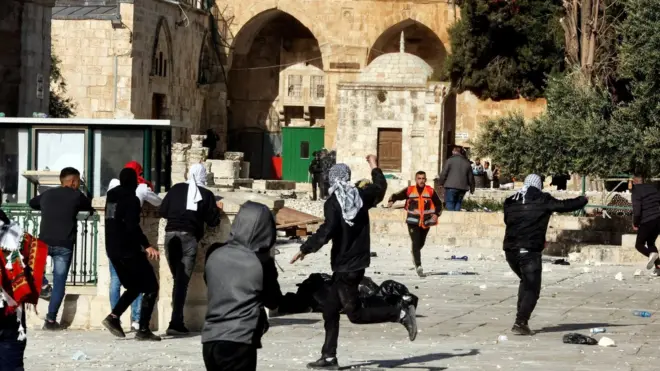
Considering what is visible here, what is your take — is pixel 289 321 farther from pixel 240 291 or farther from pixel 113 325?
pixel 240 291

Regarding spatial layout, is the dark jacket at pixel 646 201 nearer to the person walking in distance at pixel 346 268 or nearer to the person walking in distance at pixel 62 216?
the person walking in distance at pixel 62 216

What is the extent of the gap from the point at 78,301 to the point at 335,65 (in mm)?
39599

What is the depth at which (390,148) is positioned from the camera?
36594 mm

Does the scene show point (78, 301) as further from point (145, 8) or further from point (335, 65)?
point (335, 65)

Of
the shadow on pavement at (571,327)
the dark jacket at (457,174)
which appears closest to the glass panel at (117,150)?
the shadow on pavement at (571,327)

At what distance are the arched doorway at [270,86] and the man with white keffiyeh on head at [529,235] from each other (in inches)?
1619

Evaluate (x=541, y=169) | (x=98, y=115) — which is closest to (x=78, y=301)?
(x=541, y=169)

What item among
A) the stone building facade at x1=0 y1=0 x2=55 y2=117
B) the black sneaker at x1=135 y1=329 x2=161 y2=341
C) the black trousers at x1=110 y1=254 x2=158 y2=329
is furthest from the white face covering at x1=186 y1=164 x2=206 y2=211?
the stone building facade at x1=0 y1=0 x2=55 y2=117

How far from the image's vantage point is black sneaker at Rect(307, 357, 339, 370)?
10531mm

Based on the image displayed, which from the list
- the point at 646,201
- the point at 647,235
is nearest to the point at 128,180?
the point at 646,201

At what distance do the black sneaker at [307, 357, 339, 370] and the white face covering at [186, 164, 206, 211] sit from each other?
2154mm

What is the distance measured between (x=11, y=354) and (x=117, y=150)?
346 inches

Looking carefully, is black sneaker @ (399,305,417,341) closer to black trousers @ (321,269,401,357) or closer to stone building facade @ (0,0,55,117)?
black trousers @ (321,269,401,357)

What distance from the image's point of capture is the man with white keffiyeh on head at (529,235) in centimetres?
1263
